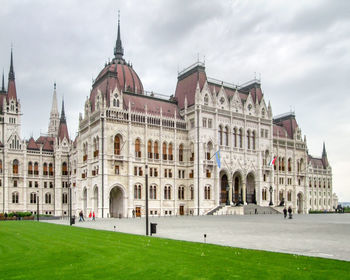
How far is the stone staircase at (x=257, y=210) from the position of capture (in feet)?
233

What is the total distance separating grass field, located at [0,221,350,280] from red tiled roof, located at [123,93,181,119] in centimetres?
5147

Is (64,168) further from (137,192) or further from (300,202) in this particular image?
(300,202)

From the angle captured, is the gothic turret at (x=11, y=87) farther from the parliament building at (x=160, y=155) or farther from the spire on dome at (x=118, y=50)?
the spire on dome at (x=118, y=50)

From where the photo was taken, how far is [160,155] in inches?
2726

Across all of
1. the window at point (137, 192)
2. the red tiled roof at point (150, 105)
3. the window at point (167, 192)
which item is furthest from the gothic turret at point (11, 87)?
the window at point (167, 192)

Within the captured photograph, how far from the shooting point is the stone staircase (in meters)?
70.9

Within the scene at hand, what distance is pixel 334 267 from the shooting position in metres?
12.8

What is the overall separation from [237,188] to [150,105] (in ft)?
78.2

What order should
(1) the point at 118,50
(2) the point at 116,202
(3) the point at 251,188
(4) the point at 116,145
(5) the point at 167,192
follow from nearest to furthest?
(4) the point at 116,145
(2) the point at 116,202
(5) the point at 167,192
(3) the point at 251,188
(1) the point at 118,50

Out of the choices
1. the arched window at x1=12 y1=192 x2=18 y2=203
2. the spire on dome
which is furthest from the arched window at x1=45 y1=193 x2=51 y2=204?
the spire on dome

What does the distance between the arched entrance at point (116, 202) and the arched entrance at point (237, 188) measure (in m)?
22.7

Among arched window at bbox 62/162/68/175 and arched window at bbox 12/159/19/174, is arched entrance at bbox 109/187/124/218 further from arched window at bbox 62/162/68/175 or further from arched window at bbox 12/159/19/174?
arched window at bbox 12/159/19/174

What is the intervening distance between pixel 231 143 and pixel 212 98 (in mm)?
9140

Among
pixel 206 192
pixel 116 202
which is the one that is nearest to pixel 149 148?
pixel 116 202
